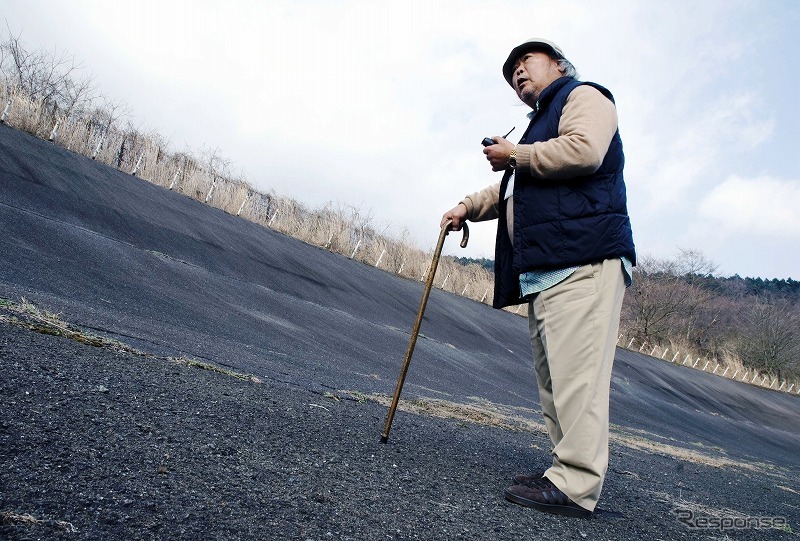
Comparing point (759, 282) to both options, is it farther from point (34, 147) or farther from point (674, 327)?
point (34, 147)

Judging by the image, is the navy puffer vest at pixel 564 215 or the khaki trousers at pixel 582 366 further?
the navy puffer vest at pixel 564 215

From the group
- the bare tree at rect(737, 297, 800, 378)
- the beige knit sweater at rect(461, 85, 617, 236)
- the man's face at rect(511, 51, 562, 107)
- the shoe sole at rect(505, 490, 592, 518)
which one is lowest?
the shoe sole at rect(505, 490, 592, 518)

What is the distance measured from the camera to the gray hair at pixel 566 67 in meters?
3.00

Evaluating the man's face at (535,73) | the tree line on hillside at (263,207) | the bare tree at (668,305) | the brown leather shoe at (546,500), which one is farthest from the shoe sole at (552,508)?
the bare tree at (668,305)

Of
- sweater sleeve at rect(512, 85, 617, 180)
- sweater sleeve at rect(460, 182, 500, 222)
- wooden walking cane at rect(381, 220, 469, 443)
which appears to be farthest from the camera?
sweater sleeve at rect(460, 182, 500, 222)

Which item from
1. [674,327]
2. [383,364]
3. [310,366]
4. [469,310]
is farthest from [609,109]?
[674,327]

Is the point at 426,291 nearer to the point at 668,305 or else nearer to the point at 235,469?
the point at 235,469

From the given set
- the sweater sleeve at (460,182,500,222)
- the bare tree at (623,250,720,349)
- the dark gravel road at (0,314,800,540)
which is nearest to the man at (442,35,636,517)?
the dark gravel road at (0,314,800,540)

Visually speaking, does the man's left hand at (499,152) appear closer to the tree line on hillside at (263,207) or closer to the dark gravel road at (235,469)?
the dark gravel road at (235,469)

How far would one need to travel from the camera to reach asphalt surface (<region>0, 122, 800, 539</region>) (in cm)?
175

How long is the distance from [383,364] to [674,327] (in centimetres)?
4544

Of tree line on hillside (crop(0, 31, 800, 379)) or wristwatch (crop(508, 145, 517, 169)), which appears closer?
wristwatch (crop(508, 145, 517, 169))

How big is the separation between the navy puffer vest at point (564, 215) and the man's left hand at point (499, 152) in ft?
0.27

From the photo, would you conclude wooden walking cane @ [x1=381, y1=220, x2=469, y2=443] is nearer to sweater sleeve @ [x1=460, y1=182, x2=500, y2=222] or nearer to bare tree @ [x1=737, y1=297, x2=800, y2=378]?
sweater sleeve @ [x1=460, y1=182, x2=500, y2=222]
